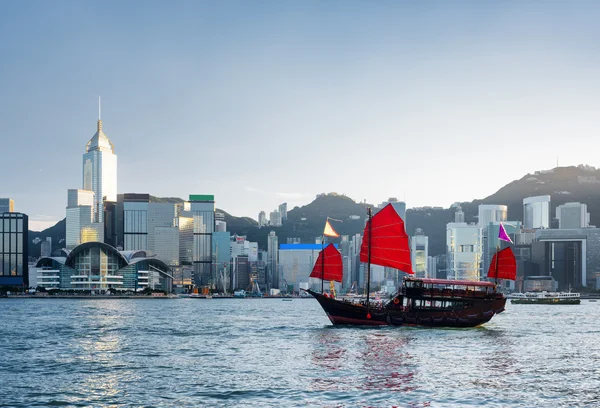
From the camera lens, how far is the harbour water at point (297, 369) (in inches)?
1416

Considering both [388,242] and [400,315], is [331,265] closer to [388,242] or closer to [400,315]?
[388,242]

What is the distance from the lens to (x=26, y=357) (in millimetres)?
53219

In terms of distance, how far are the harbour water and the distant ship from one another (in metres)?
6.53

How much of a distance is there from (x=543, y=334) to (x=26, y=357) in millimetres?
55509

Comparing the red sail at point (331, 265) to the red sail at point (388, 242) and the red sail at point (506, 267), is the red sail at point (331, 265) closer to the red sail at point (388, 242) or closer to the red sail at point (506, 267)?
the red sail at point (388, 242)

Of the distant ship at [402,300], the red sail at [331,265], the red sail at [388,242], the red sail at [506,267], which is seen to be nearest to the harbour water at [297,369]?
the distant ship at [402,300]

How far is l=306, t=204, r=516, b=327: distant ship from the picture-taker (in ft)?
271

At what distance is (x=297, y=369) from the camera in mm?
45844

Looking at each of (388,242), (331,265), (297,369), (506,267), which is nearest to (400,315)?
(388,242)

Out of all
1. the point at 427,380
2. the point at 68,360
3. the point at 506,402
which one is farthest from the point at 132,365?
the point at 506,402

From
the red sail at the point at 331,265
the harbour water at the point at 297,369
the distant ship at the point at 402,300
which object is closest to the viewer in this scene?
the harbour water at the point at 297,369

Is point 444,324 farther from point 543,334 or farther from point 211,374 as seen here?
point 211,374

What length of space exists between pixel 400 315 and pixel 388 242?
29.8 feet

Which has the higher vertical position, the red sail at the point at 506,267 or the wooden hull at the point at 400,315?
the red sail at the point at 506,267
